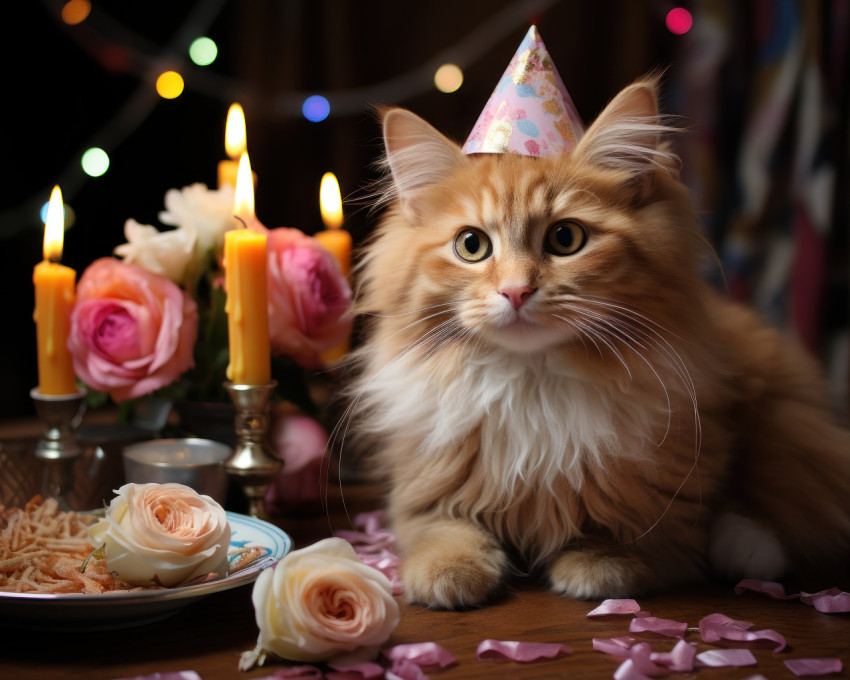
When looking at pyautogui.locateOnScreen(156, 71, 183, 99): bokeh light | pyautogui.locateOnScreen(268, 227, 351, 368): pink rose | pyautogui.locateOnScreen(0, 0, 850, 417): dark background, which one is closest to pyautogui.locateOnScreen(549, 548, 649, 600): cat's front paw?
pyautogui.locateOnScreen(268, 227, 351, 368): pink rose

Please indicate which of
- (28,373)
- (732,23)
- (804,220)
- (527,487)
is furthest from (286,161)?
(527,487)

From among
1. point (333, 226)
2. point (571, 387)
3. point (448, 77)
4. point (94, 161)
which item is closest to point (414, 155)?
point (571, 387)

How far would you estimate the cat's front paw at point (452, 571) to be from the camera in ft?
3.02

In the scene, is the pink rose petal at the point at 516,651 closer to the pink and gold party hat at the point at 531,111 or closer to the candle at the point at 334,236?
the pink and gold party hat at the point at 531,111

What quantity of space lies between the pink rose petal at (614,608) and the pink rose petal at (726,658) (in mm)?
121

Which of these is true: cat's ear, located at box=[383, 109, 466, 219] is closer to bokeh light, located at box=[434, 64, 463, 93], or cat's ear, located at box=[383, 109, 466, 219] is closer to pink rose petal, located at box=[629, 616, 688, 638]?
pink rose petal, located at box=[629, 616, 688, 638]

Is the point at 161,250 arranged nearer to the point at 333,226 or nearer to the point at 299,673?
the point at 333,226

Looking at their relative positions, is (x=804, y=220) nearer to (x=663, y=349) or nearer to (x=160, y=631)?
(x=663, y=349)

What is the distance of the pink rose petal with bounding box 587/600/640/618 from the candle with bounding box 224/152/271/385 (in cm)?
55

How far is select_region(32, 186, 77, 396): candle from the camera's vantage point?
3.92 ft

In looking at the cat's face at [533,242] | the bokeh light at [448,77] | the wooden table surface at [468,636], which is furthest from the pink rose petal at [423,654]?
the bokeh light at [448,77]

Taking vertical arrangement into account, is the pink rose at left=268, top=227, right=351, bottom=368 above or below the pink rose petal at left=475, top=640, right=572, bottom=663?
above

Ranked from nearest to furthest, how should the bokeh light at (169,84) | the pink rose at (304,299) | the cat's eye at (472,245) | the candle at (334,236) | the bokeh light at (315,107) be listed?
the cat's eye at (472,245)
the pink rose at (304,299)
the candle at (334,236)
the bokeh light at (169,84)
the bokeh light at (315,107)

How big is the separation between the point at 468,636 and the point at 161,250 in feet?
2.71
